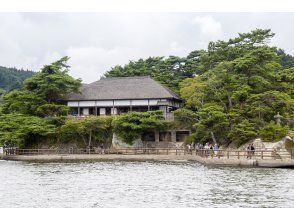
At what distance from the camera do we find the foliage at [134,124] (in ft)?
153

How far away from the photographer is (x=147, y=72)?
219 feet

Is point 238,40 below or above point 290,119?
above

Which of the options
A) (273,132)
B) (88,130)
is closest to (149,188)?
(273,132)

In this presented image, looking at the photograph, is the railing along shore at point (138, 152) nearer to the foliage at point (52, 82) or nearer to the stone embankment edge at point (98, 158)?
the stone embankment edge at point (98, 158)

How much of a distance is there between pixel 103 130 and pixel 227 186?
93.5ft

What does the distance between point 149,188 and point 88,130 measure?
27.3 metres

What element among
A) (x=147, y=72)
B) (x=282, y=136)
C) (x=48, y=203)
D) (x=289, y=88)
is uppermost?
(x=147, y=72)

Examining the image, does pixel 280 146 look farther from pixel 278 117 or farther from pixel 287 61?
pixel 287 61

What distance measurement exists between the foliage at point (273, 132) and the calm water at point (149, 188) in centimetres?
723

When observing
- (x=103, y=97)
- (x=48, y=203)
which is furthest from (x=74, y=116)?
(x=48, y=203)

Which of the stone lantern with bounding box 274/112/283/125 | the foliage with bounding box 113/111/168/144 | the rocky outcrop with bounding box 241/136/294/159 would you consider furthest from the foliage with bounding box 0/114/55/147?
the stone lantern with bounding box 274/112/283/125

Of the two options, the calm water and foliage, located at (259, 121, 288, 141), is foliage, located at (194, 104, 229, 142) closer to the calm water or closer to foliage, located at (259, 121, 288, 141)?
foliage, located at (259, 121, 288, 141)

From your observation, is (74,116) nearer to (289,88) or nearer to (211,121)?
(211,121)

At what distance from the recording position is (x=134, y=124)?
154ft
